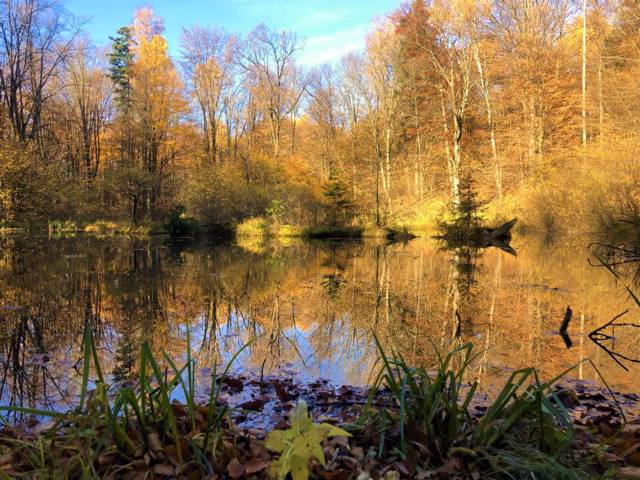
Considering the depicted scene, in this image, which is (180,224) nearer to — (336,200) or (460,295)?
(336,200)

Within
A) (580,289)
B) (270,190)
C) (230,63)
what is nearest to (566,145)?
(270,190)

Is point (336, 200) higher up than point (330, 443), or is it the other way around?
point (336, 200)

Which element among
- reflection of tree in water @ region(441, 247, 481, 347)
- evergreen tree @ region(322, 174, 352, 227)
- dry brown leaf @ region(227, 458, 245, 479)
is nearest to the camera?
dry brown leaf @ region(227, 458, 245, 479)

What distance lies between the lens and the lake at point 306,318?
4.23 meters

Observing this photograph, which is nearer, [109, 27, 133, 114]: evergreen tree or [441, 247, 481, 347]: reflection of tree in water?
[441, 247, 481, 347]: reflection of tree in water

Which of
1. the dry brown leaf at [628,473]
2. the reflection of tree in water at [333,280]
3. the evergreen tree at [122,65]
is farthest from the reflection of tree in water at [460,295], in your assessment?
the evergreen tree at [122,65]

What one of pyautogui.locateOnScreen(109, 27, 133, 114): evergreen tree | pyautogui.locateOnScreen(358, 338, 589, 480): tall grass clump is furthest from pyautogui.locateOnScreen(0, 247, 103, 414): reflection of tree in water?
pyautogui.locateOnScreen(109, 27, 133, 114): evergreen tree

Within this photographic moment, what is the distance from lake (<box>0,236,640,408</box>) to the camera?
13.9 feet

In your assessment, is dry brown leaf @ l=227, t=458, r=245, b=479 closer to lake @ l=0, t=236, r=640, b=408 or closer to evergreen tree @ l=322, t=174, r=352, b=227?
lake @ l=0, t=236, r=640, b=408

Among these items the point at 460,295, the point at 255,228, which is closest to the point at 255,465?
the point at 460,295

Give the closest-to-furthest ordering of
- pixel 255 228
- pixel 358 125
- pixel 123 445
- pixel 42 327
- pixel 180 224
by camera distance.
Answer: pixel 123 445 < pixel 42 327 < pixel 180 224 < pixel 255 228 < pixel 358 125

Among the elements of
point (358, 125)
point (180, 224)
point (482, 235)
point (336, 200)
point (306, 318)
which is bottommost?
point (306, 318)

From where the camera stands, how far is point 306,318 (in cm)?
645

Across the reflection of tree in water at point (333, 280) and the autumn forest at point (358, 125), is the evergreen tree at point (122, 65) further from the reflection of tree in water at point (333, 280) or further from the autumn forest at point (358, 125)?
the reflection of tree in water at point (333, 280)
